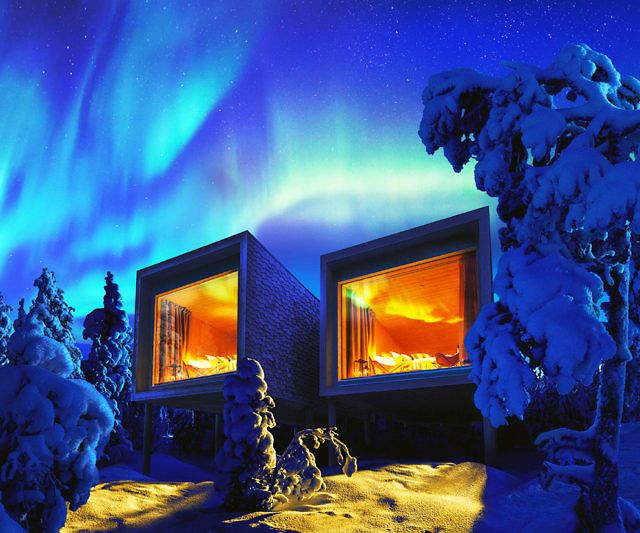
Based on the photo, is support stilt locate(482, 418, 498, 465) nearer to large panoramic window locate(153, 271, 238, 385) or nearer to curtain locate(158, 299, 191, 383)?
large panoramic window locate(153, 271, 238, 385)

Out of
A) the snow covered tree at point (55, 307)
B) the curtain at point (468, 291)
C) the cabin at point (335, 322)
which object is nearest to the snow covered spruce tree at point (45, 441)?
the cabin at point (335, 322)

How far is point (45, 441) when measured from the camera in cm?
400

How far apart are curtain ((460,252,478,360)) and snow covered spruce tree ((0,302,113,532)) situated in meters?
9.48

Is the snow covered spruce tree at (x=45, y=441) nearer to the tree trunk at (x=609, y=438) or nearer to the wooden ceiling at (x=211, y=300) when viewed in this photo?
the tree trunk at (x=609, y=438)

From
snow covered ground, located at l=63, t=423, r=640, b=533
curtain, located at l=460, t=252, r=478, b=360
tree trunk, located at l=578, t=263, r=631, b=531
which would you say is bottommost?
snow covered ground, located at l=63, t=423, r=640, b=533

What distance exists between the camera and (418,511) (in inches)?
324

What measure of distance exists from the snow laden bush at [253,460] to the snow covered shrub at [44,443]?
4721mm

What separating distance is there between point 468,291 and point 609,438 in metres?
6.48

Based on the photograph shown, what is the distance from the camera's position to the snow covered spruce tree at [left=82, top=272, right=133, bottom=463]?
23.2m

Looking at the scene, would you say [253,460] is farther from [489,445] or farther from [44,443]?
[489,445]

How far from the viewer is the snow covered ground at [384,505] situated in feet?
25.0

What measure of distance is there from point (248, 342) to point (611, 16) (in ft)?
30.7

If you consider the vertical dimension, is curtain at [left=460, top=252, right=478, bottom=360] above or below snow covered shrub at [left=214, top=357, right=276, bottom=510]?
above

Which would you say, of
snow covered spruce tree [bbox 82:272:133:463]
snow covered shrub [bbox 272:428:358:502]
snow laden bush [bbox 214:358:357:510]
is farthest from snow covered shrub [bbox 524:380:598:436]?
snow covered spruce tree [bbox 82:272:133:463]
